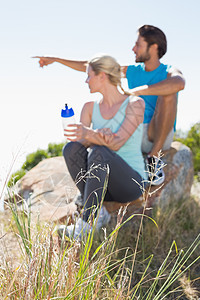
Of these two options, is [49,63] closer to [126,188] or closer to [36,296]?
[126,188]

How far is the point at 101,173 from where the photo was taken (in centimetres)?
274

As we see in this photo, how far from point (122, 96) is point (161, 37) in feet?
4.52

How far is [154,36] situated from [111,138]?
1814 millimetres

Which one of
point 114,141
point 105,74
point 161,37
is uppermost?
point 161,37

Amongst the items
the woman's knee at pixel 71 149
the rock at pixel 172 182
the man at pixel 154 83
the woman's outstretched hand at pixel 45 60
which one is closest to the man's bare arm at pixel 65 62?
the woman's outstretched hand at pixel 45 60

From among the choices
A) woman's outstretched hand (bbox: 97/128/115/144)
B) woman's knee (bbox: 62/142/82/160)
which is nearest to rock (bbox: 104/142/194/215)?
woman's knee (bbox: 62/142/82/160)

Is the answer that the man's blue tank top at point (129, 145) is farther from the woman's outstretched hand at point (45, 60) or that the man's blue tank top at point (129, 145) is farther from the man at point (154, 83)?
the woman's outstretched hand at point (45, 60)

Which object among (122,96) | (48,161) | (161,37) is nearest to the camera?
(122,96)

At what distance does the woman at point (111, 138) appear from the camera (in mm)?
2861

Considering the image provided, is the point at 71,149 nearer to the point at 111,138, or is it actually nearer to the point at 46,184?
the point at 111,138

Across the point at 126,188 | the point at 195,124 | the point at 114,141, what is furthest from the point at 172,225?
the point at 195,124

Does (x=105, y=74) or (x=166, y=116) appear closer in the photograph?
(x=105, y=74)

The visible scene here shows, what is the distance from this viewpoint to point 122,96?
3.21 meters

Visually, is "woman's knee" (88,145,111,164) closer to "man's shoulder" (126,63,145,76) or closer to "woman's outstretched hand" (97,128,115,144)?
"woman's outstretched hand" (97,128,115,144)
